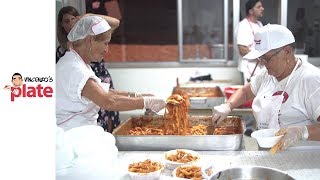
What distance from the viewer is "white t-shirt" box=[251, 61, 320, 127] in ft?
6.73

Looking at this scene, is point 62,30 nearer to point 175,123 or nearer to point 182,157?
point 175,123

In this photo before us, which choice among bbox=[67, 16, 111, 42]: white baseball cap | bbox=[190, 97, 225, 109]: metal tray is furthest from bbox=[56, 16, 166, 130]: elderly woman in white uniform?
bbox=[190, 97, 225, 109]: metal tray

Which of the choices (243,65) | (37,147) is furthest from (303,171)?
(243,65)

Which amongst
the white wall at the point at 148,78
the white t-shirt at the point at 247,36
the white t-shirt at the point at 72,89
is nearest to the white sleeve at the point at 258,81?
the white t-shirt at the point at 72,89

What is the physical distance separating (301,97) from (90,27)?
134 cm

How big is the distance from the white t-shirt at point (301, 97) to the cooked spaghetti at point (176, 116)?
2.07ft

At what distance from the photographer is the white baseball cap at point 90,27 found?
2.11 m

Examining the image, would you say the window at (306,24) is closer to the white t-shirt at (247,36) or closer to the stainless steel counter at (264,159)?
the white t-shirt at (247,36)

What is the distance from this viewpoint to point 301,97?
6.94ft

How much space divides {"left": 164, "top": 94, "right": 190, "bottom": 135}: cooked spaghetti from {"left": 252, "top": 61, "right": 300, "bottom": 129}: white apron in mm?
483

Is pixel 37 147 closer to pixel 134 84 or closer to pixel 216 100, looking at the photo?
pixel 216 100

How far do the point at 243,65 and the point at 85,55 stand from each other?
3499 millimetres

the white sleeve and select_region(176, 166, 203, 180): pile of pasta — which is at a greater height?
the white sleeve

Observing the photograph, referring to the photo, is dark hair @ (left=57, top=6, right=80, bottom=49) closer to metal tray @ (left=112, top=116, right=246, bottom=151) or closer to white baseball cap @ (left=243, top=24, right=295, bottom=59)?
metal tray @ (left=112, top=116, right=246, bottom=151)
